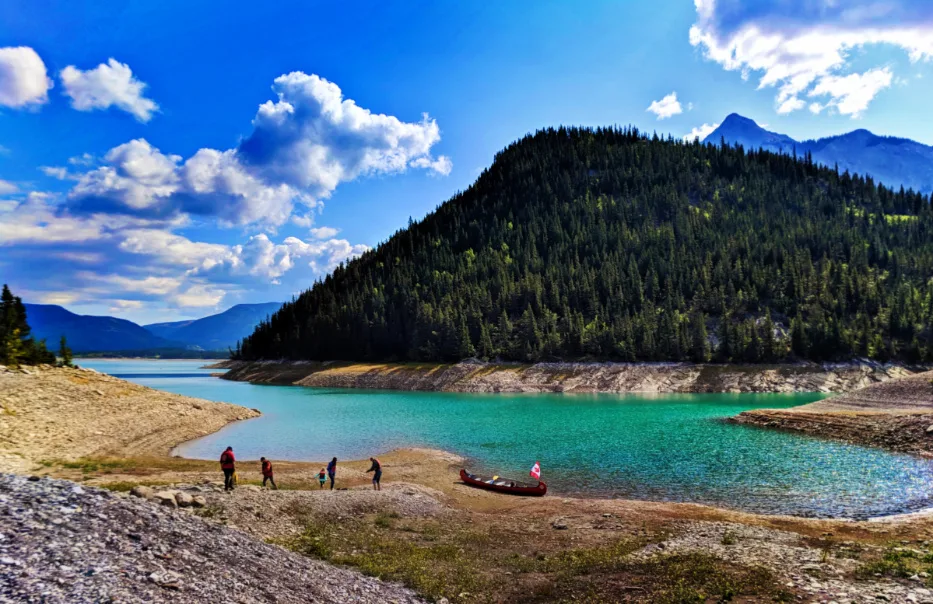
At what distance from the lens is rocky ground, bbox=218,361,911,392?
3848 inches

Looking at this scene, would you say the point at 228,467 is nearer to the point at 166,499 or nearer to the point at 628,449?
the point at 166,499

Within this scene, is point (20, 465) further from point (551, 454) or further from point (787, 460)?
point (787, 460)

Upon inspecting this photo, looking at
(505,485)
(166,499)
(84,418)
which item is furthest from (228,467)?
(84,418)

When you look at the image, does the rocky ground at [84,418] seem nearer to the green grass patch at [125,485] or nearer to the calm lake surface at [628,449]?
the calm lake surface at [628,449]

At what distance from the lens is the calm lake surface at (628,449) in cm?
2980

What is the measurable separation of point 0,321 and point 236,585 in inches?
2390

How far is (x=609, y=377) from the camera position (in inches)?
4222

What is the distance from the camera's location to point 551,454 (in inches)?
1651

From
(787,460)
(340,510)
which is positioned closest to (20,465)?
(340,510)

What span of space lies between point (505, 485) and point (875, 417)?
132 feet

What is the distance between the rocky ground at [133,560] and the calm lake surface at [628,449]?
2086 cm

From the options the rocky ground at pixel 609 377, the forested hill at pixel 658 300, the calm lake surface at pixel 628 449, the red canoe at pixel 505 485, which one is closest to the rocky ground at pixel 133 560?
the red canoe at pixel 505 485

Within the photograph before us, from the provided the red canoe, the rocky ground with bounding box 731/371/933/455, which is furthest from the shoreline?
the rocky ground with bounding box 731/371/933/455

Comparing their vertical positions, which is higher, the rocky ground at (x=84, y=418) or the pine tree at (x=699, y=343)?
the pine tree at (x=699, y=343)
